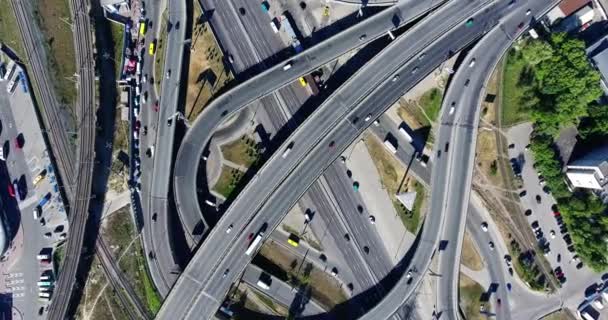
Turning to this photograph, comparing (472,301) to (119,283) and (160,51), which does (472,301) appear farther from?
(160,51)

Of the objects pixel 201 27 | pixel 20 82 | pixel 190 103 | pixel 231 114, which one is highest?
pixel 20 82

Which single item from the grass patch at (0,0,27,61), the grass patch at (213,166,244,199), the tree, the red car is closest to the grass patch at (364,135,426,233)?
the grass patch at (213,166,244,199)

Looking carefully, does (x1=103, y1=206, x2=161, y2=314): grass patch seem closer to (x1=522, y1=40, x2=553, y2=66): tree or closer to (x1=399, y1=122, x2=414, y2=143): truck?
(x1=399, y1=122, x2=414, y2=143): truck

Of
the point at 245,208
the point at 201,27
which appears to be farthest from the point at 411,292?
the point at 201,27

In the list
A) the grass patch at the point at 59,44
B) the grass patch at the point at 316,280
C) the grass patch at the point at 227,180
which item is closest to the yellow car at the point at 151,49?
the grass patch at the point at 59,44

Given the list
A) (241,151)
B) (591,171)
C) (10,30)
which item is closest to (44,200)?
(10,30)

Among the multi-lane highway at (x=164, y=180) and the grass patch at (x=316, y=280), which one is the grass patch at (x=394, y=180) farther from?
the multi-lane highway at (x=164, y=180)

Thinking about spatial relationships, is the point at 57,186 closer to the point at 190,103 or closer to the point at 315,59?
the point at 190,103
